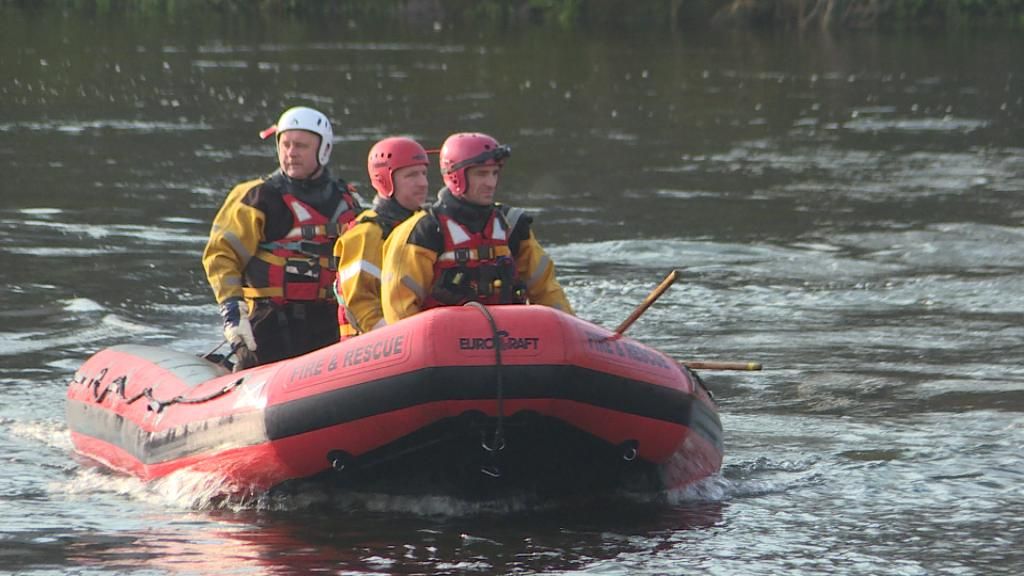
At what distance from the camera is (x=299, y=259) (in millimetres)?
8422

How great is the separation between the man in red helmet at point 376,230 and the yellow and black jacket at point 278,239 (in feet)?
2.05

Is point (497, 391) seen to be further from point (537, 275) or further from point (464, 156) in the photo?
point (537, 275)

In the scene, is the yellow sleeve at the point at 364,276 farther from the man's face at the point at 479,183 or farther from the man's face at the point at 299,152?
the man's face at the point at 299,152

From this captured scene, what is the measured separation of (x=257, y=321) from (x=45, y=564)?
2.06m

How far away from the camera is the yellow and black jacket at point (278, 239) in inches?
328

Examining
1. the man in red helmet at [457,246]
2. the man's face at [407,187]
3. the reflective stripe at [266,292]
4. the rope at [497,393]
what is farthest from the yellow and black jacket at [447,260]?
the reflective stripe at [266,292]

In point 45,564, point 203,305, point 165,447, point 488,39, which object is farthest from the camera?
point 488,39

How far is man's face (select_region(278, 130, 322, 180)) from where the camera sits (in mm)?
8328

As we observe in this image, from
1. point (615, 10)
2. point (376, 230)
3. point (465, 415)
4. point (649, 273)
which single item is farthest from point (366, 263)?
point (615, 10)

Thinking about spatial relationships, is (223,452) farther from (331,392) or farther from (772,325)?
(772,325)

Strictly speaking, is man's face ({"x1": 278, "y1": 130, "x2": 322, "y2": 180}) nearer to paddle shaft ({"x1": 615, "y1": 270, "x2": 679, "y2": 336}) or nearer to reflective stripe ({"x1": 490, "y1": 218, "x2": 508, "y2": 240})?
reflective stripe ({"x1": 490, "y1": 218, "x2": 508, "y2": 240})

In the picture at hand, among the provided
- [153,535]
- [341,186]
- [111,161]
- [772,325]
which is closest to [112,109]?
[111,161]

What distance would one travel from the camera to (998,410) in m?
9.12

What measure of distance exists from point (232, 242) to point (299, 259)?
0.99 feet
